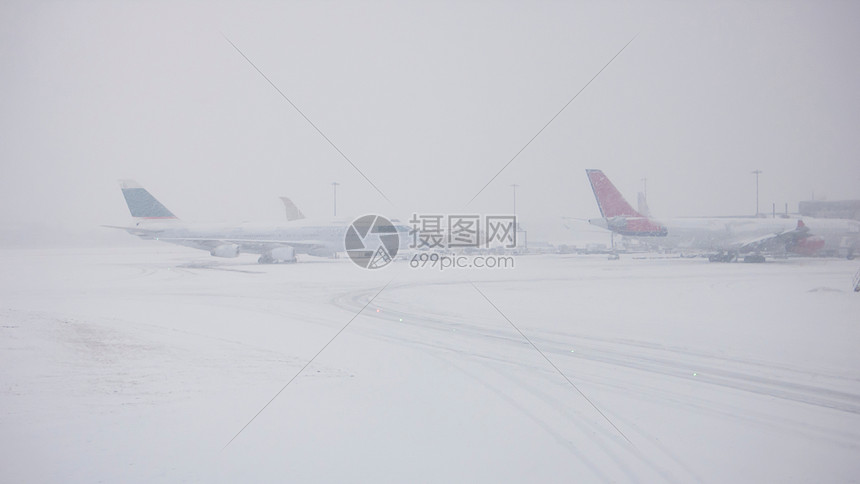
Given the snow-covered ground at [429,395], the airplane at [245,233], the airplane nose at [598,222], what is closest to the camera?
the snow-covered ground at [429,395]

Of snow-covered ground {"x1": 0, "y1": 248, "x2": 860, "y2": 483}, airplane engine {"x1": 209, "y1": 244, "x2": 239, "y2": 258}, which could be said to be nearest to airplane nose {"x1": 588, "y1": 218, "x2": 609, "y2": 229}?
snow-covered ground {"x1": 0, "y1": 248, "x2": 860, "y2": 483}

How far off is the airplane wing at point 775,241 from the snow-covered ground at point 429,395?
24.4 metres

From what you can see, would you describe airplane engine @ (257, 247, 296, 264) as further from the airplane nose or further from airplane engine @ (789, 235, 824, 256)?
airplane engine @ (789, 235, 824, 256)

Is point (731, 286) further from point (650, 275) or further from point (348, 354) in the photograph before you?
point (348, 354)

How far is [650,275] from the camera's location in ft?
80.0

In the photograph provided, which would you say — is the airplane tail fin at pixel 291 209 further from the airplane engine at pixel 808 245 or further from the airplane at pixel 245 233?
the airplane engine at pixel 808 245

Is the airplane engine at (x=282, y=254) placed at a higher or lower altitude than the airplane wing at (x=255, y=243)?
lower

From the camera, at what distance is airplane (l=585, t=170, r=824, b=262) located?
3431 centimetres

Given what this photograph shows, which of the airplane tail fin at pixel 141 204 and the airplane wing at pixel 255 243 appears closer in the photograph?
the airplane wing at pixel 255 243

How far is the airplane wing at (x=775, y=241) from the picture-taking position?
110 ft

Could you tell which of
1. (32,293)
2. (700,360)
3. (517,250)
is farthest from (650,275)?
(517,250)

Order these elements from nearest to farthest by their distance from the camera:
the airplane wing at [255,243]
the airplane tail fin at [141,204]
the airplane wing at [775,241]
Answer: the airplane wing at [255,243] < the airplane wing at [775,241] < the airplane tail fin at [141,204]

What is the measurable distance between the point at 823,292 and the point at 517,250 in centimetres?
4105

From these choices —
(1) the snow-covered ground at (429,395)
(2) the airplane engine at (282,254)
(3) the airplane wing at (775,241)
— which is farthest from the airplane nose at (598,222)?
(1) the snow-covered ground at (429,395)
